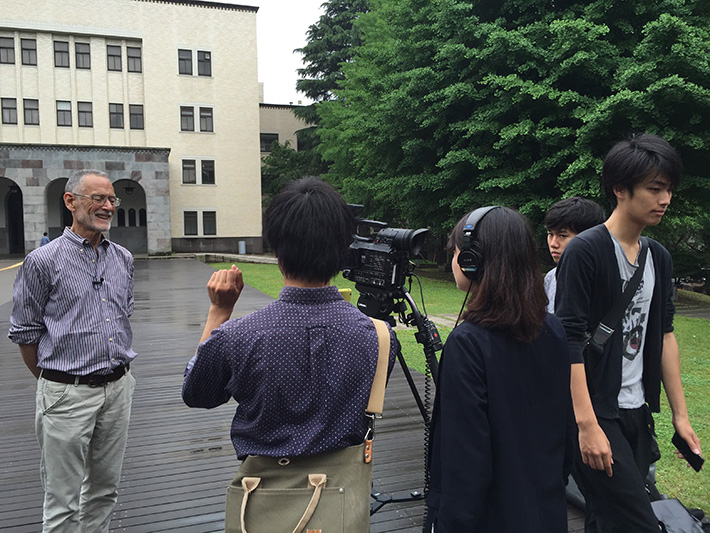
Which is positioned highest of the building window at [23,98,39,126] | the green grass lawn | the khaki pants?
the building window at [23,98,39,126]

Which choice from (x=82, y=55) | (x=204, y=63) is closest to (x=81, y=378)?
(x=204, y=63)

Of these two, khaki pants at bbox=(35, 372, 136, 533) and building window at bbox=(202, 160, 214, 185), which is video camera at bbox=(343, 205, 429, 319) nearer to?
khaki pants at bbox=(35, 372, 136, 533)

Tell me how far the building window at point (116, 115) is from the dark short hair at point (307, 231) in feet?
115

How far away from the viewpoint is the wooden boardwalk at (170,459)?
3396 mm

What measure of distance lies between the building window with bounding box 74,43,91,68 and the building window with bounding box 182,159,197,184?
25.3 feet

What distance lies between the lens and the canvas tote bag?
1.55m

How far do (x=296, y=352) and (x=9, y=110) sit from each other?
119 ft

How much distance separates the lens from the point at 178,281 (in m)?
18.5

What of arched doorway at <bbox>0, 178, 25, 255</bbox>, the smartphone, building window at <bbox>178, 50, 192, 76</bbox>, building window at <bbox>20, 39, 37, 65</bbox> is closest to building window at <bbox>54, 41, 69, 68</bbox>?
building window at <bbox>20, 39, 37, 65</bbox>

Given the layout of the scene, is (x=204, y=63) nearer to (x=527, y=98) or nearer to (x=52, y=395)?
(x=527, y=98)

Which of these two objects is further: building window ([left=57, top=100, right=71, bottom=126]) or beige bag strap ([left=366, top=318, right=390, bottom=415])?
building window ([left=57, top=100, right=71, bottom=126])

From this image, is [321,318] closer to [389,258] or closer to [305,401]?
[305,401]

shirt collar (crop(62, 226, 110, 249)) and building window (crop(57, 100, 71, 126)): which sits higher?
building window (crop(57, 100, 71, 126))

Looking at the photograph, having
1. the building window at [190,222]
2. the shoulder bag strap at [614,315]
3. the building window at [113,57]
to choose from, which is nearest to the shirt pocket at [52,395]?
the shoulder bag strap at [614,315]
